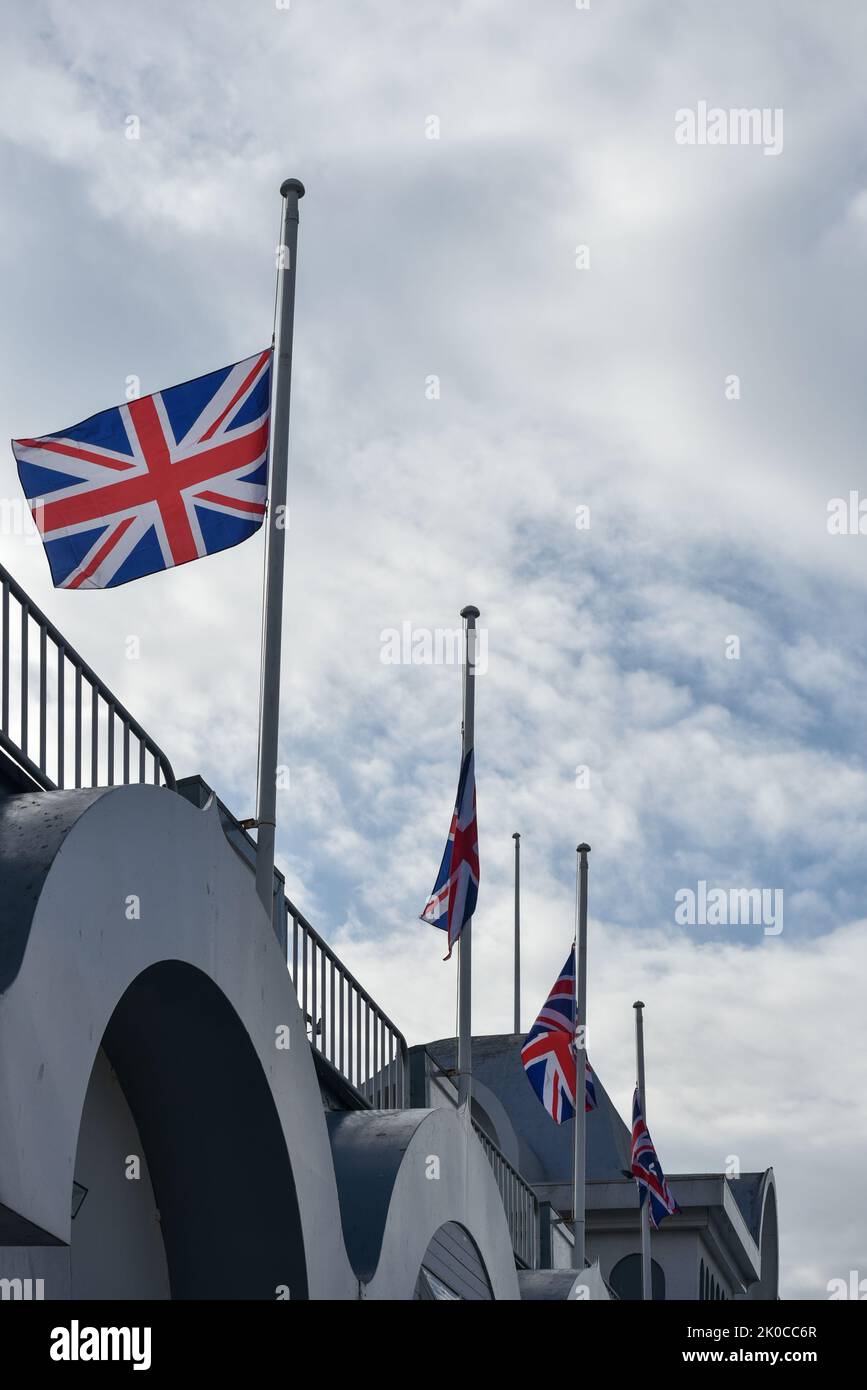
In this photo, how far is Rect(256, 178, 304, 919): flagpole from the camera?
1166 cm

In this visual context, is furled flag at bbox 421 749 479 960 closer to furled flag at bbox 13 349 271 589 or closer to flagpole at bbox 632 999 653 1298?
furled flag at bbox 13 349 271 589

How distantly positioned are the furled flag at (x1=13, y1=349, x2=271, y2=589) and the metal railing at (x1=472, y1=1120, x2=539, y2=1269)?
10.5 metres

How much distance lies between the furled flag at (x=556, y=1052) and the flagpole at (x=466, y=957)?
7.32ft

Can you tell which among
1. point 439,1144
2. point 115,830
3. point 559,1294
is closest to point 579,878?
point 559,1294

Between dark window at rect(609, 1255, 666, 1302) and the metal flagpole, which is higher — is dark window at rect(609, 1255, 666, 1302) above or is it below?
below

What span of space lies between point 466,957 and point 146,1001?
857 cm

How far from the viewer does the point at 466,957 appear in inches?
740

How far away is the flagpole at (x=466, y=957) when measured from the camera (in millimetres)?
17984

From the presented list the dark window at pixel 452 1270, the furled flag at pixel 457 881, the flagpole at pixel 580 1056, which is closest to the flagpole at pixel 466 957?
the furled flag at pixel 457 881

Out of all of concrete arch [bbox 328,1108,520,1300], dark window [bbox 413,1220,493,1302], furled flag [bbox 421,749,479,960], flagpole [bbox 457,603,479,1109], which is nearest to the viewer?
concrete arch [bbox 328,1108,520,1300]

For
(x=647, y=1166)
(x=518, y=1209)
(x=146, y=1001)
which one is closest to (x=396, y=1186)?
(x=146, y=1001)

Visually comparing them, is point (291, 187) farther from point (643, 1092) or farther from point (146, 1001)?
point (643, 1092)

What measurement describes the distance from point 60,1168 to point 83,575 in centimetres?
383

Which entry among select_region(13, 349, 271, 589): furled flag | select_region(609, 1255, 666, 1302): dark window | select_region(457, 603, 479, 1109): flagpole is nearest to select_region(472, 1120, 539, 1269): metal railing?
select_region(457, 603, 479, 1109): flagpole
